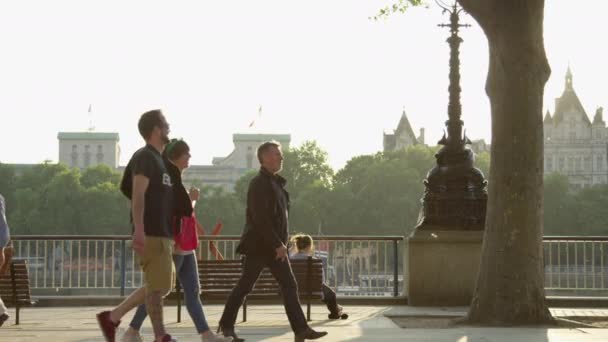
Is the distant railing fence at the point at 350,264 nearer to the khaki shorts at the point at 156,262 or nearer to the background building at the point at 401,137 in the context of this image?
the khaki shorts at the point at 156,262

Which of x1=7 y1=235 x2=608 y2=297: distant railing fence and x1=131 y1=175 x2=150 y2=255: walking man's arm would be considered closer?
x1=131 y1=175 x2=150 y2=255: walking man's arm

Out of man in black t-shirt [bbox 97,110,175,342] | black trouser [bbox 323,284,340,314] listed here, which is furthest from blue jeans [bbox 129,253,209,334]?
black trouser [bbox 323,284,340,314]

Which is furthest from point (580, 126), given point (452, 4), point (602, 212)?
point (452, 4)

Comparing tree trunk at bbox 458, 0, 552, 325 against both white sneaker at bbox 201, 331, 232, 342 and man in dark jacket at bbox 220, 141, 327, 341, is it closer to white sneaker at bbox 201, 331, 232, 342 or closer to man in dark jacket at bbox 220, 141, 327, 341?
man in dark jacket at bbox 220, 141, 327, 341

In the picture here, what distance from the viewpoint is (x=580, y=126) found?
17275 cm

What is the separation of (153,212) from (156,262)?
0.32 m

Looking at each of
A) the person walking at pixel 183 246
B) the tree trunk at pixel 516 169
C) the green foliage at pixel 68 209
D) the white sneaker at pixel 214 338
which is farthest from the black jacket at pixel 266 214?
the green foliage at pixel 68 209

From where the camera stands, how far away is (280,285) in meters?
9.80

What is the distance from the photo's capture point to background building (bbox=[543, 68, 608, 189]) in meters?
172

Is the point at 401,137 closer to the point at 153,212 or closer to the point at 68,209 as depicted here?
the point at 68,209

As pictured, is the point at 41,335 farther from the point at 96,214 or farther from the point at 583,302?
the point at 96,214

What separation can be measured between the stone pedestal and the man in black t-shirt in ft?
24.1

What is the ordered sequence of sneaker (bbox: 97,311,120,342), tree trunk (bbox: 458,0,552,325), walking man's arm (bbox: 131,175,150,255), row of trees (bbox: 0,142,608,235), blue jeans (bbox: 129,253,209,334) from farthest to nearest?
row of trees (bbox: 0,142,608,235), tree trunk (bbox: 458,0,552,325), blue jeans (bbox: 129,253,209,334), sneaker (bbox: 97,311,120,342), walking man's arm (bbox: 131,175,150,255)

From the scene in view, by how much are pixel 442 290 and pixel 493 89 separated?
3.87 m
